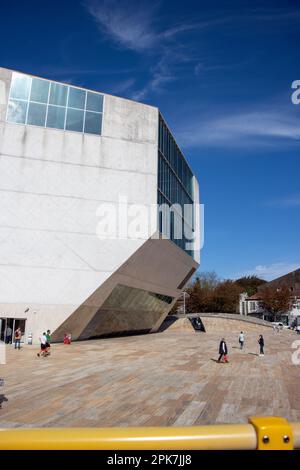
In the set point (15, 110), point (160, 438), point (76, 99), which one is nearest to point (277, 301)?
point (76, 99)

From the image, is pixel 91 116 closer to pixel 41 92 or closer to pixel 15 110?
pixel 41 92

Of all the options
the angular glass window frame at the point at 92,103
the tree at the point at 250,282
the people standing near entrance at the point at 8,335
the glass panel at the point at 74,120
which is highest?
the angular glass window frame at the point at 92,103

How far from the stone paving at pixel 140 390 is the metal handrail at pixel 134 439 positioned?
7.18 metres

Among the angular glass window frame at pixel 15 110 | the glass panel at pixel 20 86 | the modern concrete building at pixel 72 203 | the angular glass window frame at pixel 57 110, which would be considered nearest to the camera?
the modern concrete building at pixel 72 203

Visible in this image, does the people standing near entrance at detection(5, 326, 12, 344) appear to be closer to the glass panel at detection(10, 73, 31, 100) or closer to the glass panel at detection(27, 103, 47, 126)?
the glass panel at detection(27, 103, 47, 126)

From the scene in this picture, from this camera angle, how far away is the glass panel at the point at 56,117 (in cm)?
2839

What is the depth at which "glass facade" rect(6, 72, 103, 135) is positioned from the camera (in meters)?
28.1

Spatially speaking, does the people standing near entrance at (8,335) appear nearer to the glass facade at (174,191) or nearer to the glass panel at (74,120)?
the glass facade at (174,191)

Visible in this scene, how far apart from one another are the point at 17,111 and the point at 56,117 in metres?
2.93

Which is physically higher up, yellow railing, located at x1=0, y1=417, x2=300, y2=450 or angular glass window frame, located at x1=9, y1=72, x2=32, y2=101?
angular glass window frame, located at x1=9, y1=72, x2=32, y2=101

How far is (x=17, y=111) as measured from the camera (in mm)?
27953

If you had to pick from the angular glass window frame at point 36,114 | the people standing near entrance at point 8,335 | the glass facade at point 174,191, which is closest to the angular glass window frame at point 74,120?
the angular glass window frame at point 36,114

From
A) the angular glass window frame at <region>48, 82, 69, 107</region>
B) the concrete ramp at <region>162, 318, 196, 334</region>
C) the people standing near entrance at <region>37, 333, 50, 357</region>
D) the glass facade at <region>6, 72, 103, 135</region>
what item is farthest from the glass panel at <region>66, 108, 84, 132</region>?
the concrete ramp at <region>162, 318, 196, 334</region>

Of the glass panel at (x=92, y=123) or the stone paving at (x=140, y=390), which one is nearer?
the stone paving at (x=140, y=390)
